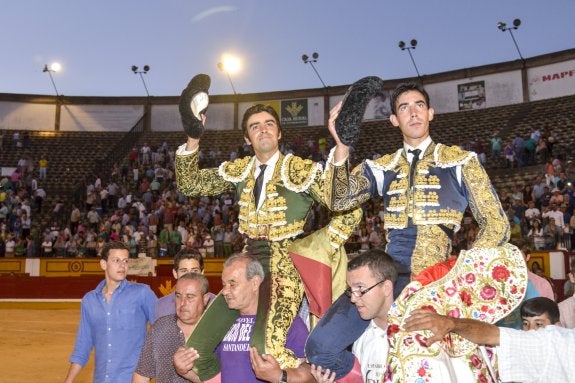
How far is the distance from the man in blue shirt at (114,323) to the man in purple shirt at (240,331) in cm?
151

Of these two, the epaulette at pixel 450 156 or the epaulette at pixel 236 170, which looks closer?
the epaulette at pixel 450 156

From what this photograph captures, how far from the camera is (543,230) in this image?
461 inches

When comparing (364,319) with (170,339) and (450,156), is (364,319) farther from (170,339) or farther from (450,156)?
(170,339)

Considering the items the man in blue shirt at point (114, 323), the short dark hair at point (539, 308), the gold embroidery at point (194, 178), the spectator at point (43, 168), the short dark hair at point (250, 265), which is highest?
the spectator at point (43, 168)

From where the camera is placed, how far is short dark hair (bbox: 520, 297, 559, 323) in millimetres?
3055

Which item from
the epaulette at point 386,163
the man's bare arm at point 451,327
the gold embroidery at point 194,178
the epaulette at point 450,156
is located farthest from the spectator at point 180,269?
the man's bare arm at point 451,327

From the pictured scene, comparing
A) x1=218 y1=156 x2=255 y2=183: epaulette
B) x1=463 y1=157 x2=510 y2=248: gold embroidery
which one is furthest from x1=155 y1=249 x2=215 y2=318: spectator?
x1=463 y1=157 x2=510 y2=248: gold embroidery

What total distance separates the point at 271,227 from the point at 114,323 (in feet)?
6.06

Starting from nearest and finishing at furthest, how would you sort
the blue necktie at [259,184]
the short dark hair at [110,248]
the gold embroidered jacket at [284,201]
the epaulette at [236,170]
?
the gold embroidered jacket at [284,201] < the blue necktie at [259,184] < the epaulette at [236,170] < the short dark hair at [110,248]

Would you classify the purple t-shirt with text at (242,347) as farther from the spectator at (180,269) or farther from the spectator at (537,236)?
the spectator at (537,236)

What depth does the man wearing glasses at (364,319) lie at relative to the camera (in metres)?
2.56

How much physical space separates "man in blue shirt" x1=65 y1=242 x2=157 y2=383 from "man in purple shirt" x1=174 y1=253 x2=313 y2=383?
1.51m

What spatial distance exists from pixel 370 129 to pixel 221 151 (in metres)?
5.60

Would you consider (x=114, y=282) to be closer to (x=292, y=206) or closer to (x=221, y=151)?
(x=292, y=206)
